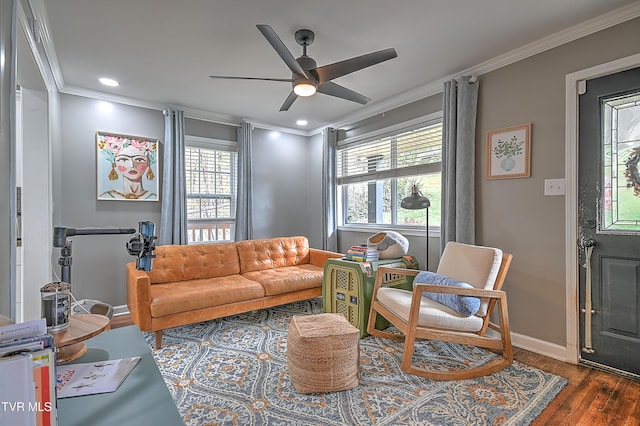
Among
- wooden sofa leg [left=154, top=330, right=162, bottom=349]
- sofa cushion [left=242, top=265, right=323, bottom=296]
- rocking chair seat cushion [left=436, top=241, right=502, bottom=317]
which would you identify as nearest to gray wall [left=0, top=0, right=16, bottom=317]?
wooden sofa leg [left=154, top=330, right=162, bottom=349]

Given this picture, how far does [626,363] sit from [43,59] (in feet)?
16.0

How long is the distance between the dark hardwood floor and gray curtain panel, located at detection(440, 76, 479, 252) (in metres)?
1.17

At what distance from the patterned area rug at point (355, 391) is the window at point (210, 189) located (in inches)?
68.7

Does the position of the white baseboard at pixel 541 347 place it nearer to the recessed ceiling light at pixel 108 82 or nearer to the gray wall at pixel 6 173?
the gray wall at pixel 6 173

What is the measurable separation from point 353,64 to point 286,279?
2.16m

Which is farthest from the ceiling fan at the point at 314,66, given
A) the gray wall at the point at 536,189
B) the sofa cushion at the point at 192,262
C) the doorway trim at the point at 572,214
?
the sofa cushion at the point at 192,262

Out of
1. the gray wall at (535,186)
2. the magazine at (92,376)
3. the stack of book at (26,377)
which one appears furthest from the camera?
the gray wall at (535,186)

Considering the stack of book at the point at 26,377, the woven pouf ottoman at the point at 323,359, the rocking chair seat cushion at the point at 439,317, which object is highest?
the stack of book at the point at 26,377

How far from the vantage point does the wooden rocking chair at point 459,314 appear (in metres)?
2.15

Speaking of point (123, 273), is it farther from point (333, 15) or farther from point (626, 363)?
point (626, 363)

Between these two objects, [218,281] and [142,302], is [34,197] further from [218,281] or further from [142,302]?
[218,281]

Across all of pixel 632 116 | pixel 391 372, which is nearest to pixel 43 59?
pixel 391 372

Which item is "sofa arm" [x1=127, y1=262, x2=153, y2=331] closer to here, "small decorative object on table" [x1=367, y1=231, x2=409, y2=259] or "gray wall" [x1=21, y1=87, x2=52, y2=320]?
"gray wall" [x1=21, y1=87, x2=52, y2=320]

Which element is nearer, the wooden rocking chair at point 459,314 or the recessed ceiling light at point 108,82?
the wooden rocking chair at point 459,314
